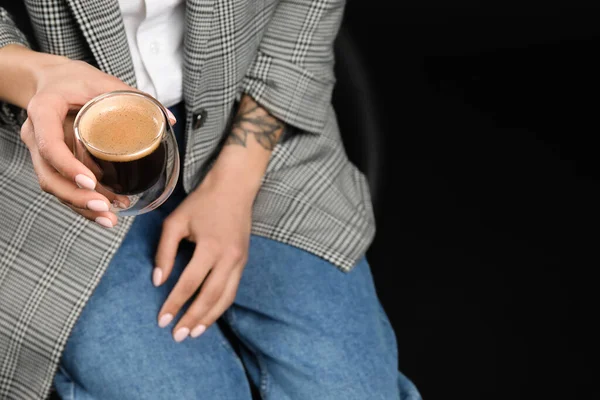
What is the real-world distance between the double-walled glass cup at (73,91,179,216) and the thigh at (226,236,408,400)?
1.07ft

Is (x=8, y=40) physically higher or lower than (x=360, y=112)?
higher

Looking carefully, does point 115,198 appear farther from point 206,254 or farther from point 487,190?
point 487,190

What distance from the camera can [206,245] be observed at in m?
0.90

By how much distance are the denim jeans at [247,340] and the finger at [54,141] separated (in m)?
0.32

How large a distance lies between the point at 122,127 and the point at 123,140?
1cm

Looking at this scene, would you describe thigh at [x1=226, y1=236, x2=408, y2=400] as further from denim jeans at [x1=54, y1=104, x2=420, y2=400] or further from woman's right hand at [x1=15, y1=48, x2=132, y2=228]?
woman's right hand at [x1=15, y1=48, x2=132, y2=228]

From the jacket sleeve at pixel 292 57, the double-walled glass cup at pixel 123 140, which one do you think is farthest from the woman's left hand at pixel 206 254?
the double-walled glass cup at pixel 123 140

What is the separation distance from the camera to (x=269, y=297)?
924 millimetres

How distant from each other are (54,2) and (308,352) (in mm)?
549

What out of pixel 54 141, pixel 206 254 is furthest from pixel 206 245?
pixel 54 141

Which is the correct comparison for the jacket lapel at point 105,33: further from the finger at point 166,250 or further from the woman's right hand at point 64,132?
the finger at point 166,250

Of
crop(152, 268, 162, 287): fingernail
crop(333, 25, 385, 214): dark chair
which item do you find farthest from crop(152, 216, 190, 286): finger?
crop(333, 25, 385, 214): dark chair

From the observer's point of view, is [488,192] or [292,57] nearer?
[292,57]

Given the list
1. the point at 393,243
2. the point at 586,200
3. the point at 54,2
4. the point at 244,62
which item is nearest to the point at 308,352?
the point at 244,62
